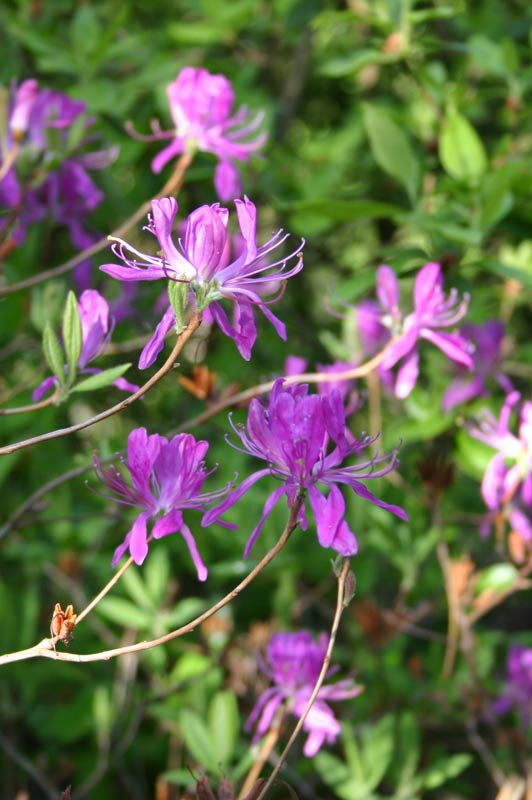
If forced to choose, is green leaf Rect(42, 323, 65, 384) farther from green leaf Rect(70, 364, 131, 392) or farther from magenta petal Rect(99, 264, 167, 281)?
magenta petal Rect(99, 264, 167, 281)

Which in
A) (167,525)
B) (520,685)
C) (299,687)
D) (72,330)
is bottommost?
(520,685)

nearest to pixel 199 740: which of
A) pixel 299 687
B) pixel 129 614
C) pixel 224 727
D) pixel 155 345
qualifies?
pixel 224 727

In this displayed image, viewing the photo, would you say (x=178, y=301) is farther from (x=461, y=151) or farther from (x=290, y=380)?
(x=461, y=151)

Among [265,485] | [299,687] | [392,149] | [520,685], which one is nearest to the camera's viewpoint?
[299,687]

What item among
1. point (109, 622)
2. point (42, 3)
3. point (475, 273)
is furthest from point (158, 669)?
point (42, 3)

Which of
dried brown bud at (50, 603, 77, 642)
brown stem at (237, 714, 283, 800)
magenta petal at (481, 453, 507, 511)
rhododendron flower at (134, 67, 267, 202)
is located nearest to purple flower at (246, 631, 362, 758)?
brown stem at (237, 714, 283, 800)
